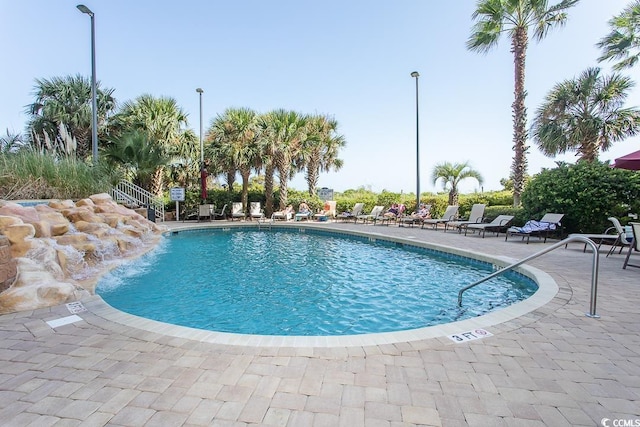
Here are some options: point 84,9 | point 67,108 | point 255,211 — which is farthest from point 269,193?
point 67,108

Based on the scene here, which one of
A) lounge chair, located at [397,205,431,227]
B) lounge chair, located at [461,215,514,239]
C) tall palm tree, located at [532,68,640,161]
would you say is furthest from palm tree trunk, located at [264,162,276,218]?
tall palm tree, located at [532,68,640,161]

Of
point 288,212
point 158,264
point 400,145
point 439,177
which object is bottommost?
point 158,264

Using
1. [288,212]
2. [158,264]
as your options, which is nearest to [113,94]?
[288,212]

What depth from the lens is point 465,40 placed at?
13453 millimetres

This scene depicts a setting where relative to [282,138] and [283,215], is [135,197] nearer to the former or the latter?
[283,215]

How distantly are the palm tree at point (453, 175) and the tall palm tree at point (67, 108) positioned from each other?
16.7 metres

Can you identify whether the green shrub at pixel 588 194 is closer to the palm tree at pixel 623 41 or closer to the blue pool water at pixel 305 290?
the blue pool water at pixel 305 290

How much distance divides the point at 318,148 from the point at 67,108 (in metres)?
12.7

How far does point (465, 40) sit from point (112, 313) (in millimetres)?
15251

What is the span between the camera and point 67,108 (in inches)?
643

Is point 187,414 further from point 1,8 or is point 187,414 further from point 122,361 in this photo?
point 1,8

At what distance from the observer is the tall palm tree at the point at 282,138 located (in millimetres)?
15789

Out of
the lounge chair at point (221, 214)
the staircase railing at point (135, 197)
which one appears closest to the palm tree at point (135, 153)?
the staircase railing at point (135, 197)

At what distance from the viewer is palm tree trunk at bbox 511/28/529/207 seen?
12.2 metres
